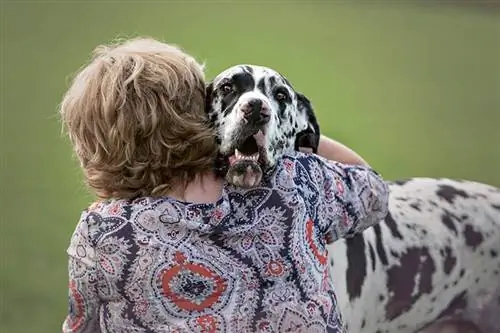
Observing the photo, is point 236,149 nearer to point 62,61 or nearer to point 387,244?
point 387,244

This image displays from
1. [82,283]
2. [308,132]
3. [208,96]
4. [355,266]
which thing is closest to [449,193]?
[355,266]

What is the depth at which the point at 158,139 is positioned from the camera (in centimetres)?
177

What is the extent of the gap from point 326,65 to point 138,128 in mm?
1714

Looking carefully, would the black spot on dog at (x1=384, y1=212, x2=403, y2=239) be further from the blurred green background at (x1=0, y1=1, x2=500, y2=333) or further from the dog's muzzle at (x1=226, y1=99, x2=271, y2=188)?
the dog's muzzle at (x1=226, y1=99, x2=271, y2=188)

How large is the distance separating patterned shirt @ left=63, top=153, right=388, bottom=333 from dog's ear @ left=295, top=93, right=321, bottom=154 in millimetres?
257

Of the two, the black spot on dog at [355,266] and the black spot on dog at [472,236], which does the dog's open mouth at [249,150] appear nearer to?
the black spot on dog at [355,266]

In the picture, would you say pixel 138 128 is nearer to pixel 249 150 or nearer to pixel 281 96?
pixel 249 150

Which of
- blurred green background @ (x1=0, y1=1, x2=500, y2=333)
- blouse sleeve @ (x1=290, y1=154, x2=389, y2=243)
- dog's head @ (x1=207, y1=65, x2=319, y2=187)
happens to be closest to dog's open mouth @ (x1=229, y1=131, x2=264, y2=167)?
dog's head @ (x1=207, y1=65, x2=319, y2=187)

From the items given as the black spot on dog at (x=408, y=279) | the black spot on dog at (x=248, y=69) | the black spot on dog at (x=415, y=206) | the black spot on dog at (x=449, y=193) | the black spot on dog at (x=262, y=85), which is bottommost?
the black spot on dog at (x=408, y=279)

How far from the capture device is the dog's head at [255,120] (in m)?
1.75

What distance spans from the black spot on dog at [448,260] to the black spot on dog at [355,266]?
0.27 meters

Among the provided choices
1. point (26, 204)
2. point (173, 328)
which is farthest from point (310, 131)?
point (26, 204)

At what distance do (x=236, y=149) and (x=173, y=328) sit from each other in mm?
369

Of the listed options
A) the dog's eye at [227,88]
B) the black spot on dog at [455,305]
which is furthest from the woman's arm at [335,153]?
the black spot on dog at [455,305]
